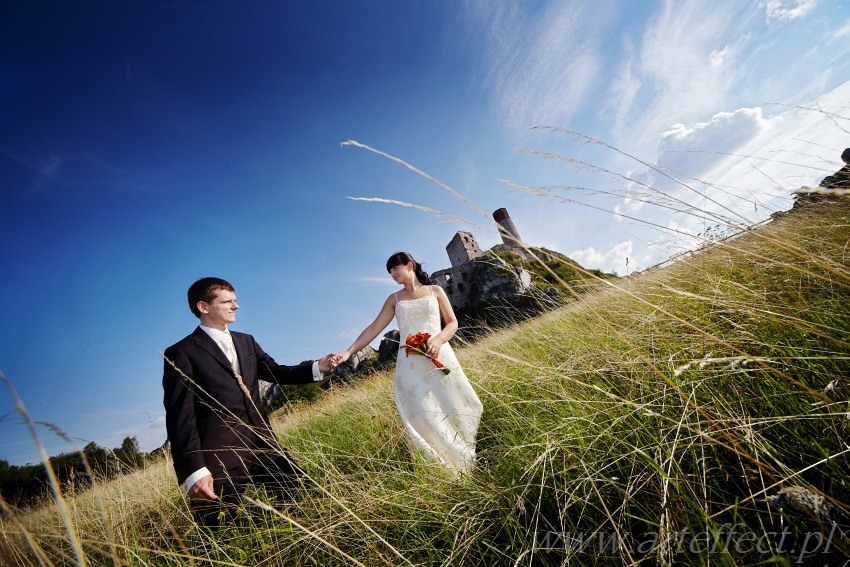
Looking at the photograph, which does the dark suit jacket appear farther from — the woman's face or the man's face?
the woman's face

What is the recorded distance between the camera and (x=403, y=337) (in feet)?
12.4

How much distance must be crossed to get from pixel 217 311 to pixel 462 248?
37803 mm

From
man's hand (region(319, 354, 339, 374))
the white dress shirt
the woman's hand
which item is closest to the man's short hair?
the white dress shirt

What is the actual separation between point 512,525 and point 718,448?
911 mm

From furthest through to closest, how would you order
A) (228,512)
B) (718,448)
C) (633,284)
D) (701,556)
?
(633,284), (228,512), (718,448), (701,556)

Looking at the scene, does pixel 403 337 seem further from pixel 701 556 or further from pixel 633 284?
pixel 701 556

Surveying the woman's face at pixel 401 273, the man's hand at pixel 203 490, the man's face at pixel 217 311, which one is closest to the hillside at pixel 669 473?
the man's hand at pixel 203 490

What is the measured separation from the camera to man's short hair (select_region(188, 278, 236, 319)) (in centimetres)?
290

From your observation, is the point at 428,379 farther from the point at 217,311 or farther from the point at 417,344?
the point at 217,311

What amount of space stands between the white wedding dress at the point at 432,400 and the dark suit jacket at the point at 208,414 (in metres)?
1.21

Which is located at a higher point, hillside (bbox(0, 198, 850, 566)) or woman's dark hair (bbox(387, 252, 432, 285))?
woman's dark hair (bbox(387, 252, 432, 285))

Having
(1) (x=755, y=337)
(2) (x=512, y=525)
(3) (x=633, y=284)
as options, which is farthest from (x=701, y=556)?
(3) (x=633, y=284)

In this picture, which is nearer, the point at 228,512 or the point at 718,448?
the point at 718,448

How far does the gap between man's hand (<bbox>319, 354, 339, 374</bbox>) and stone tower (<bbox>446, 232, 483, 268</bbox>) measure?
36.2 metres
